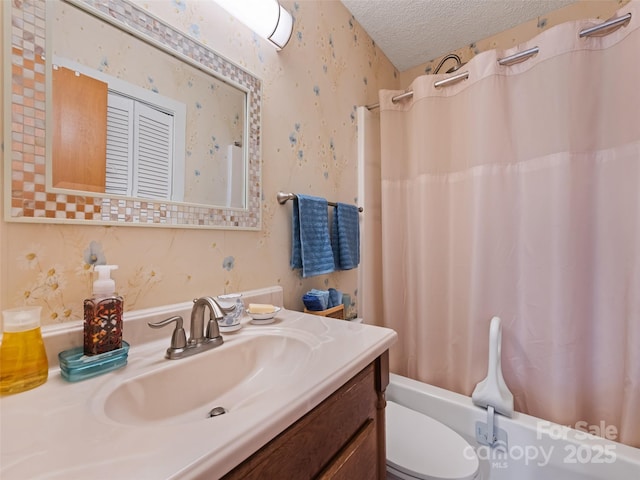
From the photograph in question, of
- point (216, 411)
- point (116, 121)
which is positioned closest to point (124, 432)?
point (216, 411)

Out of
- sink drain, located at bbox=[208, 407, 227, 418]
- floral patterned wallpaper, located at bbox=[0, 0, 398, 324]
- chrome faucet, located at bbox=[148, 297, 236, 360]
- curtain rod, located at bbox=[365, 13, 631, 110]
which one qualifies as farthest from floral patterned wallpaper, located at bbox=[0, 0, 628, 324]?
curtain rod, located at bbox=[365, 13, 631, 110]

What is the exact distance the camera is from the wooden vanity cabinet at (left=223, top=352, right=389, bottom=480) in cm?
41

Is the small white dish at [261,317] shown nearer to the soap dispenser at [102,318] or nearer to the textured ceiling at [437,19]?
the soap dispenser at [102,318]

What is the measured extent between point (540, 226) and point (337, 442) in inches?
46.4

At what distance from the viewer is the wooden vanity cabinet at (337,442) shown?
41 cm

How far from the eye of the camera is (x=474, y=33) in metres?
1.68

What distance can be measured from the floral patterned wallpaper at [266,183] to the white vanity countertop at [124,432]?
19 cm

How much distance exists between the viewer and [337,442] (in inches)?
21.4

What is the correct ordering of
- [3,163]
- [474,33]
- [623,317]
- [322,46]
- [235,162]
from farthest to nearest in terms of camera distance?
[474,33], [322,46], [623,317], [235,162], [3,163]

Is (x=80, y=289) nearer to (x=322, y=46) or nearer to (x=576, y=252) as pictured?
(x=322, y=46)

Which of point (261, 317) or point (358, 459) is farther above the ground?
point (261, 317)

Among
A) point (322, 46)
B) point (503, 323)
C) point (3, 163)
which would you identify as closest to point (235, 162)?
point (3, 163)

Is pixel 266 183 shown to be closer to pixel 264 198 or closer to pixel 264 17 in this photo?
pixel 264 198

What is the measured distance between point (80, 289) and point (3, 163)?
269 mm
